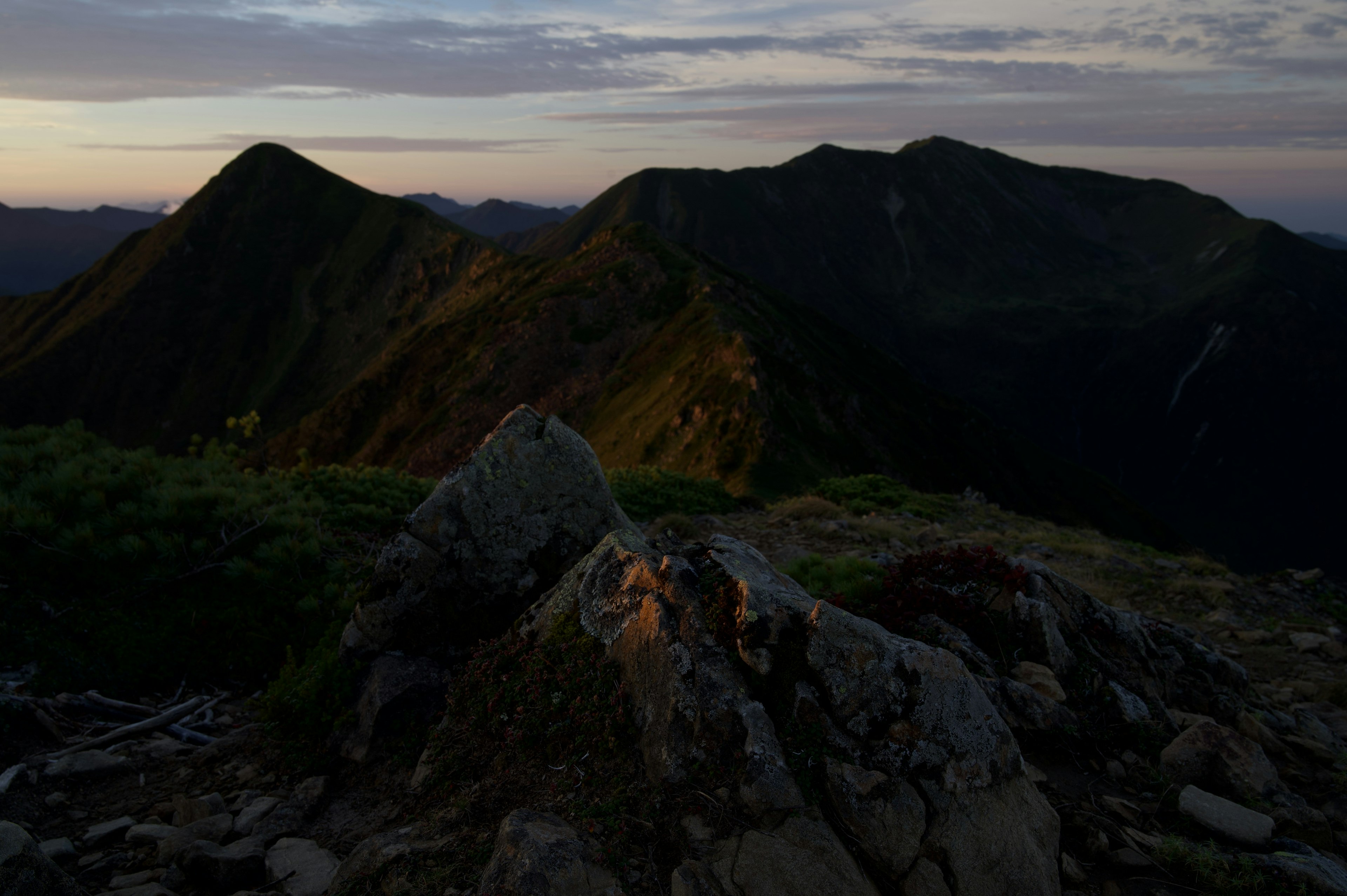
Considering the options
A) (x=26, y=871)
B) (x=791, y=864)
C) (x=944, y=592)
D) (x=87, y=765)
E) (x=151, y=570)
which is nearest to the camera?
(x=26, y=871)

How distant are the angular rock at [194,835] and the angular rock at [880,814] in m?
4.80

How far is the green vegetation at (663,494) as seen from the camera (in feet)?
57.2

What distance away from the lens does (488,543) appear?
25.0ft

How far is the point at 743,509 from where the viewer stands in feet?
64.7

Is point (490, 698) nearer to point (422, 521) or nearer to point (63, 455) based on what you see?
point (422, 521)

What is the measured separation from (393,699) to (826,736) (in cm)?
415

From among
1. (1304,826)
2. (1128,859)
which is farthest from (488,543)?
(1304,826)

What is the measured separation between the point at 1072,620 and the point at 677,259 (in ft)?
195

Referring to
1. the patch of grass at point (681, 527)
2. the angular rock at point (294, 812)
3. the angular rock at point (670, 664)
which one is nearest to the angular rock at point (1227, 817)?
the angular rock at point (670, 664)

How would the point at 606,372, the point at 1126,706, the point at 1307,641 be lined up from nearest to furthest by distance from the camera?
the point at 1126,706
the point at 1307,641
the point at 606,372

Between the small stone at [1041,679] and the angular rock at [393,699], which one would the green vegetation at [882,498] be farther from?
the angular rock at [393,699]

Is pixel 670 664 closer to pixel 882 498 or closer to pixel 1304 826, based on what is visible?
pixel 1304 826

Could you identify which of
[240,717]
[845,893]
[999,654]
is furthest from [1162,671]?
[240,717]

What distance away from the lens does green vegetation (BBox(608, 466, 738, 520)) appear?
17438mm
